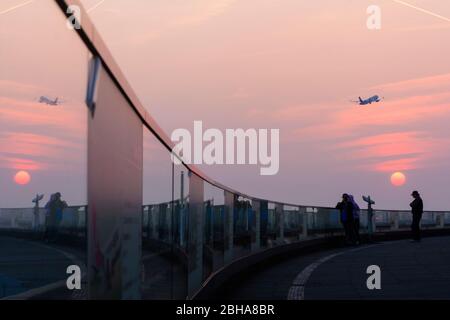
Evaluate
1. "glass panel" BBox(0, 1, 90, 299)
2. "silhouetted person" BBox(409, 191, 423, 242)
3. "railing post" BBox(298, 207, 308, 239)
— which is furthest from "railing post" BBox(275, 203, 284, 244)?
"glass panel" BBox(0, 1, 90, 299)

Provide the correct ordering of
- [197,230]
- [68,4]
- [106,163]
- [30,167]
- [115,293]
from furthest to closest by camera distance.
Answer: [197,230] < [115,293] < [106,163] < [68,4] < [30,167]

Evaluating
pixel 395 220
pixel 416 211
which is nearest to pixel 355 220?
pixel 416 211

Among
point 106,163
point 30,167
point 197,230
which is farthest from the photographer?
point 197,230

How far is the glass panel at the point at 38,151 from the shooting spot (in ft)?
12.2

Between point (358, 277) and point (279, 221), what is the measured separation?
342 inches

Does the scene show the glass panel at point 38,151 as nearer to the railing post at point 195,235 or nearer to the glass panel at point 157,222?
the glass panel at point 157,222

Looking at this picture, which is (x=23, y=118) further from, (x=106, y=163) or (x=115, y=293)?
(x=115, y=293)

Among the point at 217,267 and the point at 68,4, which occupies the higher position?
the point at 68,4

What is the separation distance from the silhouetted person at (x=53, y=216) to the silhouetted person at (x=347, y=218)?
102ft

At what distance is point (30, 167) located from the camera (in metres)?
3.94

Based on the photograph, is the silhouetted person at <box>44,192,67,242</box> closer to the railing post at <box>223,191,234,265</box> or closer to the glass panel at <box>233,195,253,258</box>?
the railing post at <box>223,191,234,265</box>
